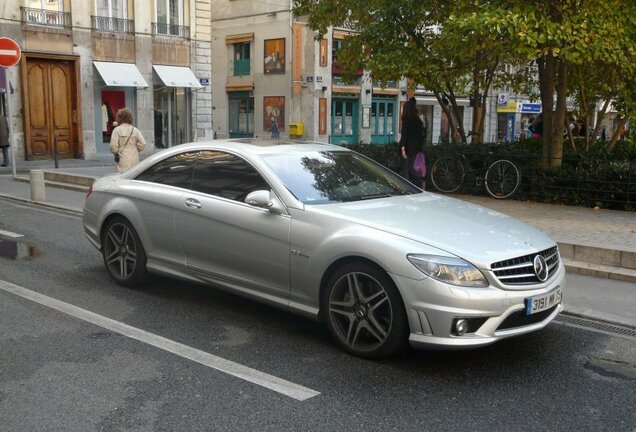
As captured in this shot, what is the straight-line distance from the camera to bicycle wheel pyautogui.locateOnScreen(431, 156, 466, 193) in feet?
46.6

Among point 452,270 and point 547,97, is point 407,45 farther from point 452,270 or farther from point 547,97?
point 452,270

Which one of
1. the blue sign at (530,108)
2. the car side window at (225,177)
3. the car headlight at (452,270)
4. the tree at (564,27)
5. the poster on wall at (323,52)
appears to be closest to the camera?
the car headlight at (452,270)

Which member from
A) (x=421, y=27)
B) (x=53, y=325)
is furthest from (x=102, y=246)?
(x=421, y=27)

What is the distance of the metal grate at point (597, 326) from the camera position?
5816 mm

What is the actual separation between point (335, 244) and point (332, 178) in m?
1.07

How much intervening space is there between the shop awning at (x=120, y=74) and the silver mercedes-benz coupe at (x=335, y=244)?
65.5ft

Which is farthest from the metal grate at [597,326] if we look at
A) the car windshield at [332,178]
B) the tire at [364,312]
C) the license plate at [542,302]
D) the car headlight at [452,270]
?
the tire at [364,312]

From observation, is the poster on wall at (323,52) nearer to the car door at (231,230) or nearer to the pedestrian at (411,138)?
the pedestrian at (411,138)

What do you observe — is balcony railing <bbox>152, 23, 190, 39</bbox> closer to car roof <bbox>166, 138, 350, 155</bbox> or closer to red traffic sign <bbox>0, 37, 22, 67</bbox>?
red traffic sign <bbox>0, 37, 22, 67</bbox>

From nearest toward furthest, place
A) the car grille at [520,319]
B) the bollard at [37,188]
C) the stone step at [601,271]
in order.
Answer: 1. the car grille at [520,319]
2. the stone step at [601,271]
3. the bollard at [37,188]

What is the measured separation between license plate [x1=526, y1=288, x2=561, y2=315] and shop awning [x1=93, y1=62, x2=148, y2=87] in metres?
23.1

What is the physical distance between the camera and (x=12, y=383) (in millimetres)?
4391

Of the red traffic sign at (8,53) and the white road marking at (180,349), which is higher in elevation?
the red traffic sign at (8,53)

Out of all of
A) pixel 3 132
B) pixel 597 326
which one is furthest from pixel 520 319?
pixel 3 132
